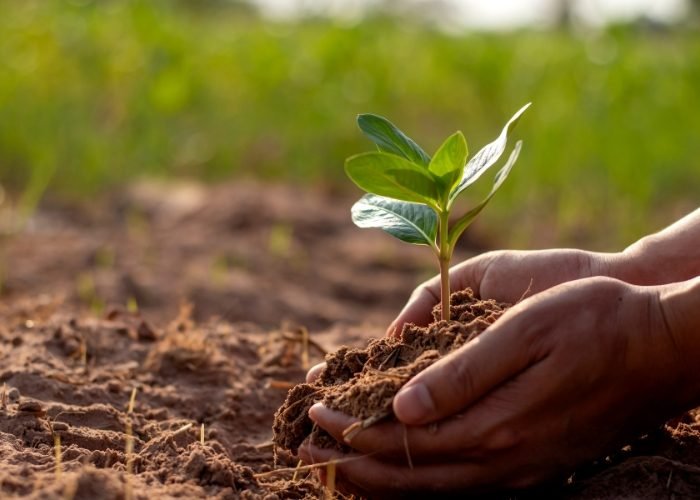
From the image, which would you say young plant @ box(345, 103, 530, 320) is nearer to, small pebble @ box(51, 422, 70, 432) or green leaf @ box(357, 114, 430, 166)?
green leaf @ box(357, 114, 430, 166)

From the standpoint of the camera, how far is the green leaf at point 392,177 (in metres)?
1.56

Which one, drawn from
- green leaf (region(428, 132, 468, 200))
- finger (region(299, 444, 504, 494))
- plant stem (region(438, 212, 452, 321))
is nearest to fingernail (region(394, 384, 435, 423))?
finger (region(299, 444, 504, 494))

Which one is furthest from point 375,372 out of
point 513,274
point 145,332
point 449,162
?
point 145,332

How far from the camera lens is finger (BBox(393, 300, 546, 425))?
4.69 ft

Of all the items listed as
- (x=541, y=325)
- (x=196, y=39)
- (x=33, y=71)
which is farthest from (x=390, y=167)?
(x=196, y=39)

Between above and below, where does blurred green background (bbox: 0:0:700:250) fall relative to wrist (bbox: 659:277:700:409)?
above

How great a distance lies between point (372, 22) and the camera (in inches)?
382

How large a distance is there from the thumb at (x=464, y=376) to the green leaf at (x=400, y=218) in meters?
0.31

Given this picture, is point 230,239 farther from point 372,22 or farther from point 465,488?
point 372,22

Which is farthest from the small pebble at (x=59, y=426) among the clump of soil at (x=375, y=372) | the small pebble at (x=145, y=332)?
the small pebble at (x=145, y=332)

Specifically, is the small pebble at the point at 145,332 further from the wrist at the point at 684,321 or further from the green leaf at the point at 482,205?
the wrist at the point at 684,321

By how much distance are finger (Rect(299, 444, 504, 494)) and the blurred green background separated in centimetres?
349

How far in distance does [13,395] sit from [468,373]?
1037 millimetres

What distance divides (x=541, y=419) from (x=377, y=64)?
6395mm
